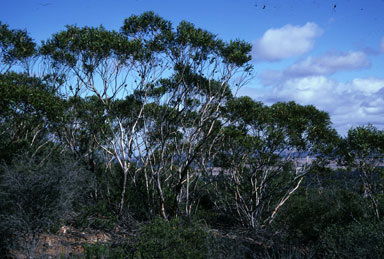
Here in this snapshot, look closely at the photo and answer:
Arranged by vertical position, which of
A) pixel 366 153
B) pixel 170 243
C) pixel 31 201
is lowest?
pixel 170 243

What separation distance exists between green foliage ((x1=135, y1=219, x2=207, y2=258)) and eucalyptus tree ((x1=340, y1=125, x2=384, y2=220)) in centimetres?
784

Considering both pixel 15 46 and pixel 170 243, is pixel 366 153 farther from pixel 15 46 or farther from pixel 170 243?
pixel 15 46

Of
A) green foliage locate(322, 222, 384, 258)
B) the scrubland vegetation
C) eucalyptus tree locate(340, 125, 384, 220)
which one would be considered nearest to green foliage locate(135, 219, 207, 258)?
the scrubland vegetation

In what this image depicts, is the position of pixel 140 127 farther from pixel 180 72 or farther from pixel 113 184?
pixel 180 72

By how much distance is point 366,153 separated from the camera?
1391 centimetres

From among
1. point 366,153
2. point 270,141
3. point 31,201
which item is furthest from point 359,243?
point 31,201

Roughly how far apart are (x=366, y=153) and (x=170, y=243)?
965 centimetres

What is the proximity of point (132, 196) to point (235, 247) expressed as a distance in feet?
28.9

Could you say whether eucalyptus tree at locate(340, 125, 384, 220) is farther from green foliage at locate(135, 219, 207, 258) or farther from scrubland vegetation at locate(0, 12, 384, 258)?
green foliage at locate(135, 219, 207, 258)

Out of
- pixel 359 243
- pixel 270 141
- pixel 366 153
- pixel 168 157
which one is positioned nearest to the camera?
pixel 359 243

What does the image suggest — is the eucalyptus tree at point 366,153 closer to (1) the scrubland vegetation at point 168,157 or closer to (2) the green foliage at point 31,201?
(1) the scrubland vegetation at point 168,157

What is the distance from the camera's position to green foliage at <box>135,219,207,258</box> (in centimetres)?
995

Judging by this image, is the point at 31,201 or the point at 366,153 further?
the point at 366,153

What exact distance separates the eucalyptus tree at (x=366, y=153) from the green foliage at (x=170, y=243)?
7842 mm
